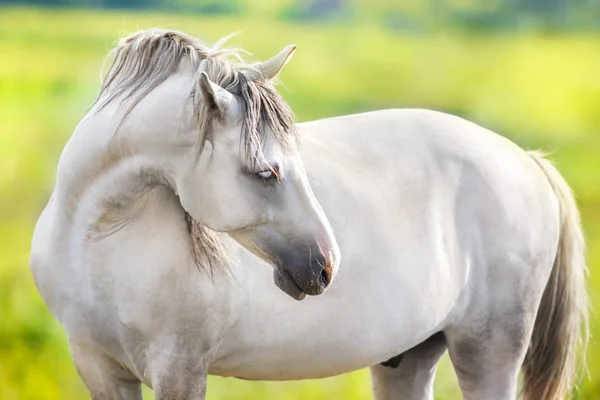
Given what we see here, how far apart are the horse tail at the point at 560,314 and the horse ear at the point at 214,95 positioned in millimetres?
1054

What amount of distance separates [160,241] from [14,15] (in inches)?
93.8

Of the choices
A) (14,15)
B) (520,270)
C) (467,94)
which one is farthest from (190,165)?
(467,94)

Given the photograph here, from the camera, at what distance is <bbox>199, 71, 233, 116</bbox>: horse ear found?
144cm

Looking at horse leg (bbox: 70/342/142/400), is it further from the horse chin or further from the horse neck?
the horse chin

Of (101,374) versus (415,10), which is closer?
(101,374)

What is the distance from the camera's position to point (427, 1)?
4.10m

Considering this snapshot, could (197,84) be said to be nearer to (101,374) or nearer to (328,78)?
(101,374)

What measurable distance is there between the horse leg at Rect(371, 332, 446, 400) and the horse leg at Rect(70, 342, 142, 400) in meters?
0.74

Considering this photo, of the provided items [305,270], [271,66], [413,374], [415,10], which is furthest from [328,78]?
[305,270]

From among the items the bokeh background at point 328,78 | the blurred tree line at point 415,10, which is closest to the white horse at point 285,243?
the bokeh background at point 328,78

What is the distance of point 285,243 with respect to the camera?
154 centimetres

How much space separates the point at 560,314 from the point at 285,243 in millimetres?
1011

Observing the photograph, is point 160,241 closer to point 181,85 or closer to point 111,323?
point 111,323

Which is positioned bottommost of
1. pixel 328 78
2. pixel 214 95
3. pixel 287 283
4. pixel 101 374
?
pixel 328 78
